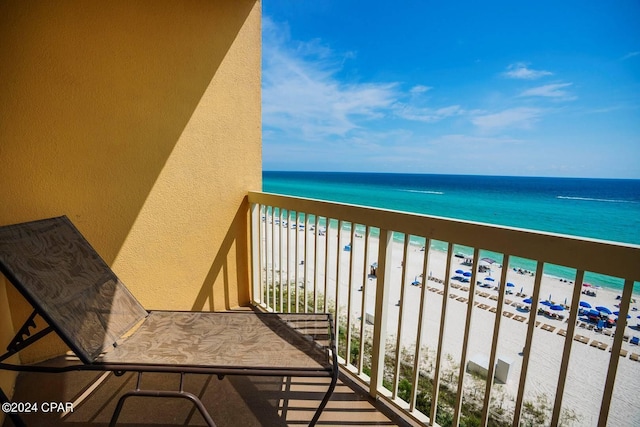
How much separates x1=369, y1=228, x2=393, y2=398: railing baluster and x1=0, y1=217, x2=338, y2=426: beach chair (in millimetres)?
289

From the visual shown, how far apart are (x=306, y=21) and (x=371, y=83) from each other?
1203 cm

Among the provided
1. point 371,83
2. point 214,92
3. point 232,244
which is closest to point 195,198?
point 232,244

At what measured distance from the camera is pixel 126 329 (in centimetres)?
162

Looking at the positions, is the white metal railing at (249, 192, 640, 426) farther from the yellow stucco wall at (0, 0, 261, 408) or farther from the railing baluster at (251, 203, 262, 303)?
the yellow stucco wall at (0, 0, 261, 408)

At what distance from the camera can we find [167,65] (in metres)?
2.30

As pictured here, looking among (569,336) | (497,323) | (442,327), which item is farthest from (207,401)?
(569,336)

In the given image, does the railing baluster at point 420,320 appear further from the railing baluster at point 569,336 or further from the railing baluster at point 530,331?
the railing baluster at point 569,336

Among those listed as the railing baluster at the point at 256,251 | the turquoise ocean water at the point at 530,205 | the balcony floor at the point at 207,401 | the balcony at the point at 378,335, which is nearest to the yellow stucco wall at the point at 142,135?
the railing baluster at the point at 256,251

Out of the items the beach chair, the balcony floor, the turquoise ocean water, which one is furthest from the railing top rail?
the turquoise ocean water

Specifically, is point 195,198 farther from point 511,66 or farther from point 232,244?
point 511,66

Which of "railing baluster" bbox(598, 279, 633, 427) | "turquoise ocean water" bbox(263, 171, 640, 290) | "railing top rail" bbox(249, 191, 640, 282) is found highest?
"railing top rail" bbox(249, 191, 640, 282)

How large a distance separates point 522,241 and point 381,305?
2.79 feet

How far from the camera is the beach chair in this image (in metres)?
1.28

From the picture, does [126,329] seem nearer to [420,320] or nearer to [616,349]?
[420,320]
